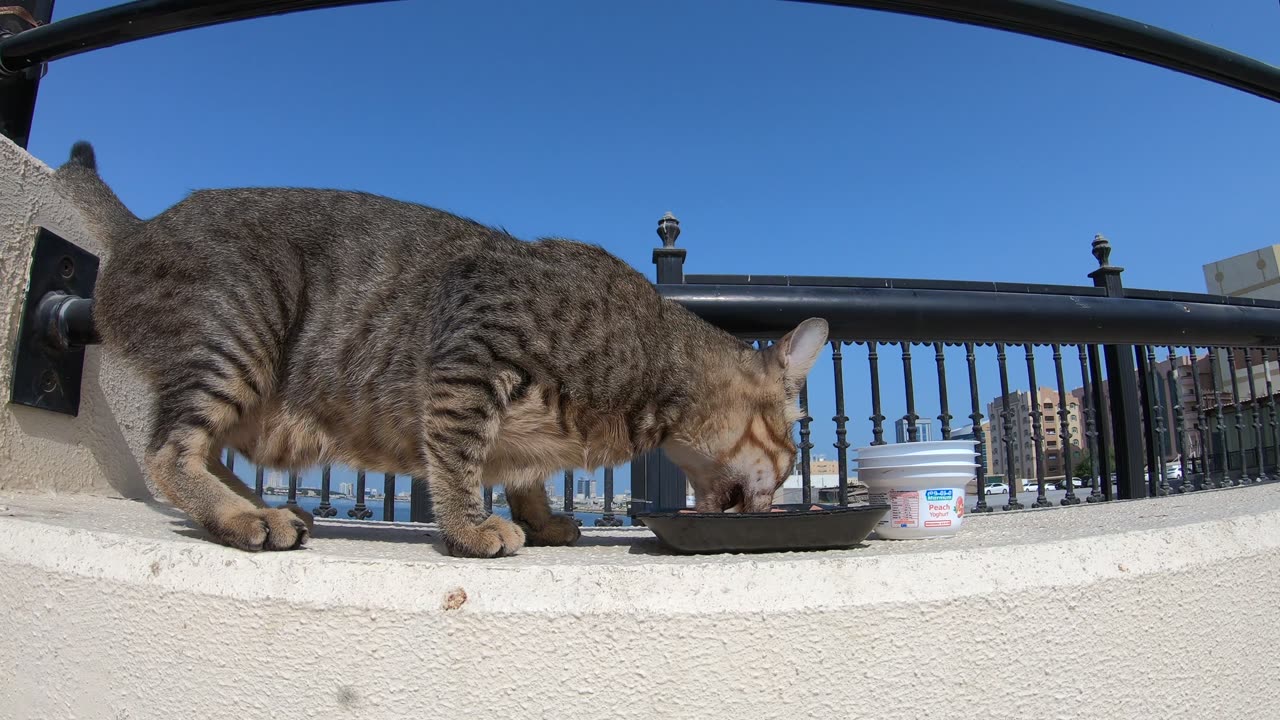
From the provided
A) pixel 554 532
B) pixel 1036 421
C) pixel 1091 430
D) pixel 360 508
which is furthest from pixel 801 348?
pixel 1091 430

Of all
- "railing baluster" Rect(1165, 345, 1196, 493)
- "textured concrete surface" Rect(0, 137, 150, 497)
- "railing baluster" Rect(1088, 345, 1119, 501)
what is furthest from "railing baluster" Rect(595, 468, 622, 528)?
"railing baluster" Rect(1165, 345, 1196, 493)

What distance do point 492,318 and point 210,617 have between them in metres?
1.07

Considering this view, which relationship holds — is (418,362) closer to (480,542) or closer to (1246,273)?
(480,542)

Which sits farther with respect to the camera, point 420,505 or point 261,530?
point 420,505

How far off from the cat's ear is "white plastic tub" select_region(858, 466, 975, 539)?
0.43 meters

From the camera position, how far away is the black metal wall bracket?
215 cm

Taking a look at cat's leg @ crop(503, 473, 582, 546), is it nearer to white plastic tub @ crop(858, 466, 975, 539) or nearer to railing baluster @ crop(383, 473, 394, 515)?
white plastic tub @ crop(858, 466, 975, 539)

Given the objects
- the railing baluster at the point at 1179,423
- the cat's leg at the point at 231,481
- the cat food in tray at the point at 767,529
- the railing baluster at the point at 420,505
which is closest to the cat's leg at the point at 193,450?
the cat's leg at the point at 231,481

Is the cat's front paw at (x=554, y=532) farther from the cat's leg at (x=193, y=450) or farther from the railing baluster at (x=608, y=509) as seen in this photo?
the railing baluster at (x=608, y=509)

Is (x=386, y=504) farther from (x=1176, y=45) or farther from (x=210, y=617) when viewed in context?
(x=1176, y=45)

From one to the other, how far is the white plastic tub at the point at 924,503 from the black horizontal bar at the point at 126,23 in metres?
1.64

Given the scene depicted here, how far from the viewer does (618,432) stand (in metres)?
2.22

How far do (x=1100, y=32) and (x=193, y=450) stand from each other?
242 centimetres

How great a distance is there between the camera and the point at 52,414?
7.48 ft
